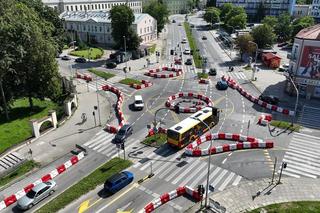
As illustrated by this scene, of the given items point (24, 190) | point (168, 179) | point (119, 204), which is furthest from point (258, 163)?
point (24, 190)

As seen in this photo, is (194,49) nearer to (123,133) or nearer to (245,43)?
(245,43)

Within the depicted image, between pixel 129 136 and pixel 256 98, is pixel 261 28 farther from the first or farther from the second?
pixel 129 136

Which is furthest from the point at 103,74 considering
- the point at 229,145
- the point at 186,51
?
the point at 229,145

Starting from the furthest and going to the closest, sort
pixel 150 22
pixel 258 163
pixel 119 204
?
pixel 150 22 < pixel 258 163 < pixel 119 204

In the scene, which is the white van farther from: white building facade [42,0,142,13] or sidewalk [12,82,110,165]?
white building facade [42,0,142,13]

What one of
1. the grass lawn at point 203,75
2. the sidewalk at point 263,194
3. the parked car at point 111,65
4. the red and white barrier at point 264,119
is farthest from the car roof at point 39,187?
the parked car at point 111,65

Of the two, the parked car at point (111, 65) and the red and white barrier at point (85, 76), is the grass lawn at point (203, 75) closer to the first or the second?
the parked car at point (111, 65)
